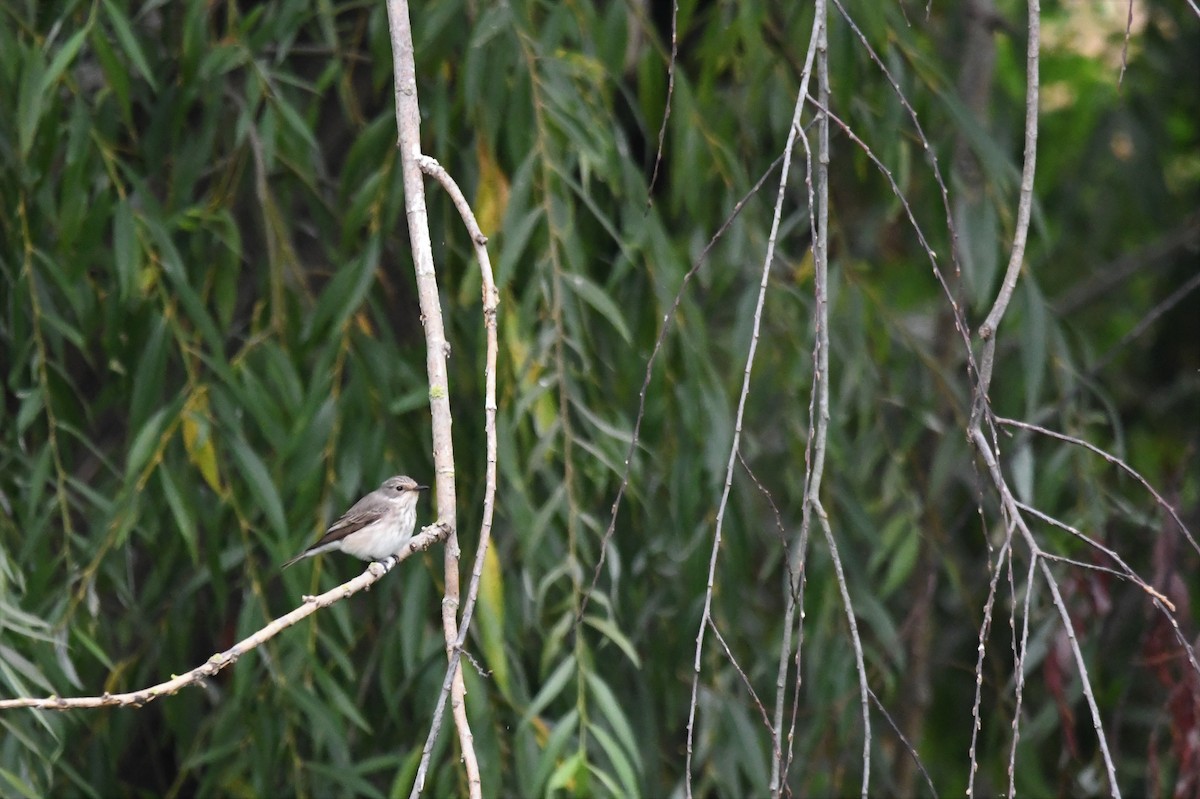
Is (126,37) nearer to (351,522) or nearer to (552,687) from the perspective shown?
(351,522)

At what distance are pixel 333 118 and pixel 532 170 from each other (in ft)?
5.10

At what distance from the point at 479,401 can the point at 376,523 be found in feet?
1.21

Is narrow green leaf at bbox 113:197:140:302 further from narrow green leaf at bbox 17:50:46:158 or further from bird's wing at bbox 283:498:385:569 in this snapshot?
bird's wing at bbox 283:498:385:569

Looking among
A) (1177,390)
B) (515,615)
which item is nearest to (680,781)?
(515,615)

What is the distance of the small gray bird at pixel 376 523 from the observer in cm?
294

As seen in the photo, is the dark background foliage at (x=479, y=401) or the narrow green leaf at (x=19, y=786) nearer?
the narrow green leaf at (x=19, y=786)

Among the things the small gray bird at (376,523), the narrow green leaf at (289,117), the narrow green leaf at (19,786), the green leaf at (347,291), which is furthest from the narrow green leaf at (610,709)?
the narrow green leaf at (289,117)

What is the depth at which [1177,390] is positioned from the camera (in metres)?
5.59

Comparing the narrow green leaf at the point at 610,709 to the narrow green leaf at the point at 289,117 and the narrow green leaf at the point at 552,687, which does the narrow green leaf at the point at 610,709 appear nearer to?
the narrow green leaf at the point at 552,687

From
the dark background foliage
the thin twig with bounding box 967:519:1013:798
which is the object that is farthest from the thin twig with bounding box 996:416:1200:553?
the dark background foliage

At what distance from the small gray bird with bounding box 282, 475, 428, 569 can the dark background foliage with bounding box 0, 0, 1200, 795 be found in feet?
0.19

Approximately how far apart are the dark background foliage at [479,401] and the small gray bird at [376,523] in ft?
0.19

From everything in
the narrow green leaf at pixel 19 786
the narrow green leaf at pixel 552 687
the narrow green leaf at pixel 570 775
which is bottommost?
the narrow green leaf at pixel 570 775

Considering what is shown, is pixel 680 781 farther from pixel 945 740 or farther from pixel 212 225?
pixel 945 740
